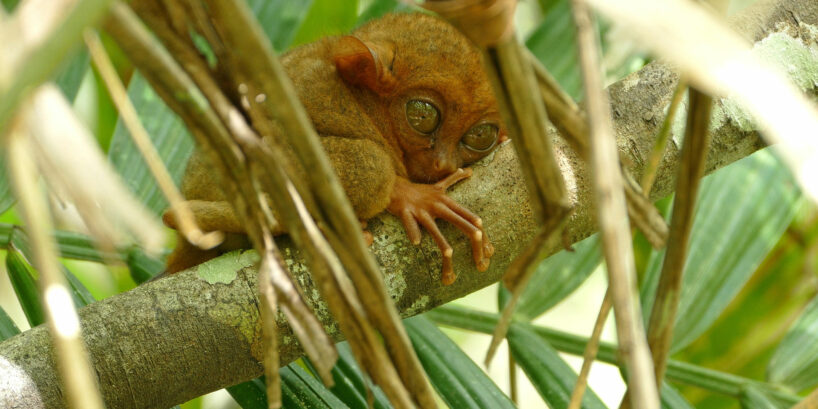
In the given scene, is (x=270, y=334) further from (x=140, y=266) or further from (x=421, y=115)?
(x=140, y=266)

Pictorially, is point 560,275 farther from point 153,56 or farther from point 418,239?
point 153,56

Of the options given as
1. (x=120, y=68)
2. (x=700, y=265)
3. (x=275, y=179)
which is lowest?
(x=275, y=179)

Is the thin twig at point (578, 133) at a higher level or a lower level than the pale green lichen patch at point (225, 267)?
lower

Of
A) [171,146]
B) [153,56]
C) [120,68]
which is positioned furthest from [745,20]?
[120,68]

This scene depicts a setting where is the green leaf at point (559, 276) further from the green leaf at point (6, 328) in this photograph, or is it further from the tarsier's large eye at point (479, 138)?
the green leaf at point (6, 328)

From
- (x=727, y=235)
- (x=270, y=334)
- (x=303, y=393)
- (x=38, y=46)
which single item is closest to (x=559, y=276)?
(x=727, y=235)

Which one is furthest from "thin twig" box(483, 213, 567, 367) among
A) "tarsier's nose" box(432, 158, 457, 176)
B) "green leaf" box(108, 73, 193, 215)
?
"green leaf" box(108, 73, 193, 215)

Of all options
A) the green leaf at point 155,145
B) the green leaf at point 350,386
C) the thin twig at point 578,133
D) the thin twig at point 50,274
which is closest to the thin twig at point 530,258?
the thin twig at point 578,133
